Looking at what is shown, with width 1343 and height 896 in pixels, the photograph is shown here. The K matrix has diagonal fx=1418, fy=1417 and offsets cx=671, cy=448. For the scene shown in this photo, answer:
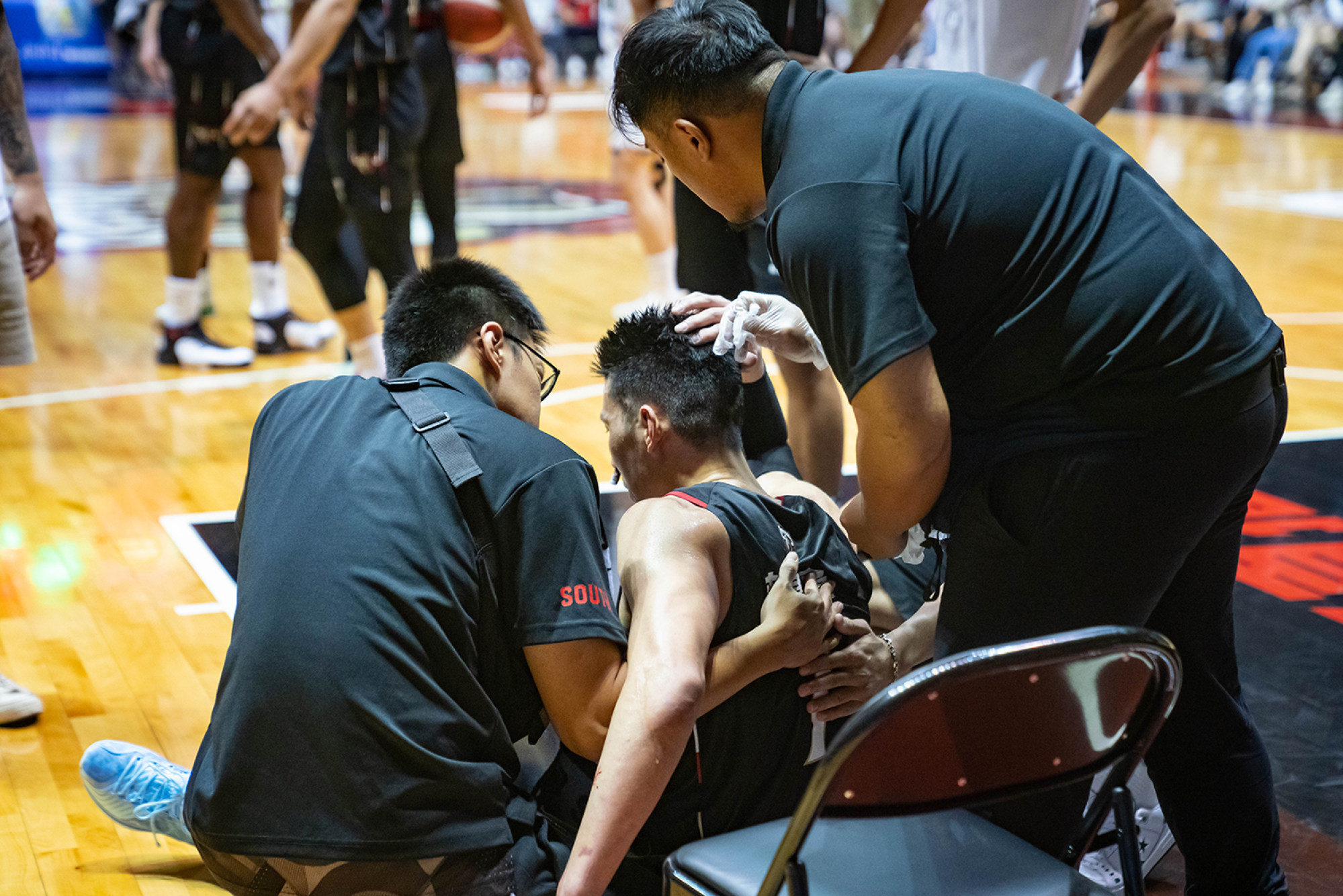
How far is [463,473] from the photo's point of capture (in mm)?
1747

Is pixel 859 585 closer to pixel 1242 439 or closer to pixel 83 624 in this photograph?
pixel 1242 439

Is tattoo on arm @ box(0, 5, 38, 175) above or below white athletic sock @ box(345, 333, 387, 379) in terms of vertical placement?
above

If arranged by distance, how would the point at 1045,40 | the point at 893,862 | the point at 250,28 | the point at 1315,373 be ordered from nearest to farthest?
the point at 893,862, the point at 1045,40, the point at 250,28, the point at 1315,373

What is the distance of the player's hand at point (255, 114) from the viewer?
4410 mm

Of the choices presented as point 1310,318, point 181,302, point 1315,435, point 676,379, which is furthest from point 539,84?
point 676,379

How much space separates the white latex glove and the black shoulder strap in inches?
25.4

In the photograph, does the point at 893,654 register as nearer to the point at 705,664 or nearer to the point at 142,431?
the point at 705,664

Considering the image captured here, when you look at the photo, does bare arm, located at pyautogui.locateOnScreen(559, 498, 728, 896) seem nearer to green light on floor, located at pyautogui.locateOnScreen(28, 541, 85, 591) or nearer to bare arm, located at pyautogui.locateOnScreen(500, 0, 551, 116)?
green light on floor, located at pyautogui.locateOnScreen(28, 541, 85, 591)

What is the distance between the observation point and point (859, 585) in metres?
2.19

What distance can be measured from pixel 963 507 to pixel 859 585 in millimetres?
375

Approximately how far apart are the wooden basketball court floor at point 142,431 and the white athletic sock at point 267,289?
10.3 inches

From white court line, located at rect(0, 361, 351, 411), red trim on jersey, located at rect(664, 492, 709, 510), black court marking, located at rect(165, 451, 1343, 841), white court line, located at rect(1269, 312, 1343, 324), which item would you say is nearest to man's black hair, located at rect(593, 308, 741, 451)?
red trim on jersey, located at rect(664, 492, 709, 510)

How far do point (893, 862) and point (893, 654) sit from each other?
57 centimetres

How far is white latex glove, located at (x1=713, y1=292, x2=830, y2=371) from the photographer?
235 centimetres
